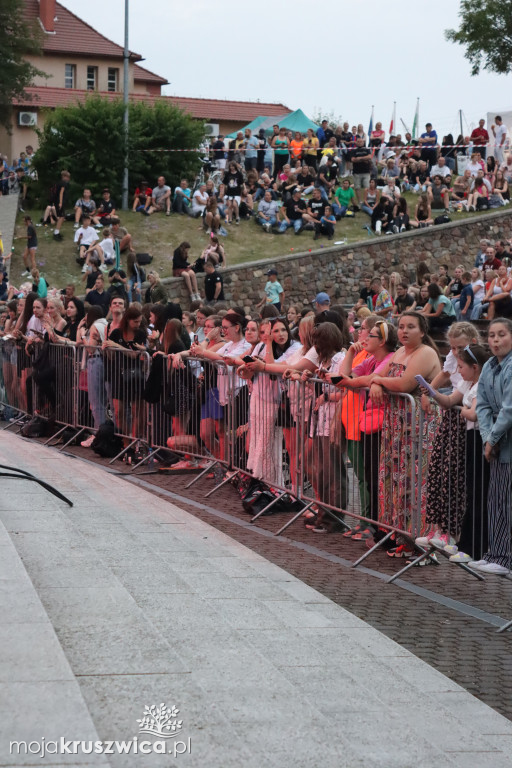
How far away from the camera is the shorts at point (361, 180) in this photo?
126ft

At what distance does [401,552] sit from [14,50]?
46004 millimetres

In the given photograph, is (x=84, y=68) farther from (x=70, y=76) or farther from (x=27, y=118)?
(x=27, y=118)

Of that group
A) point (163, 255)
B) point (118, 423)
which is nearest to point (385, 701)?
point (118, 423)

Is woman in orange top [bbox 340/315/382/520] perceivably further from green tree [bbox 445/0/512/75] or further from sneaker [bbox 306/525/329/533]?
green tree [bbox 445/0/512/75]

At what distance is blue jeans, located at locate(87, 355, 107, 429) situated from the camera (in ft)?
46.6

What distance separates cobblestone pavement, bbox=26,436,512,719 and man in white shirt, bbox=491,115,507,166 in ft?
106

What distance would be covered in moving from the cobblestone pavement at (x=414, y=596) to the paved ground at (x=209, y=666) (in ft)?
0.77

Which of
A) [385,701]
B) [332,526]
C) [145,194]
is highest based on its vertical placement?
[145,194]

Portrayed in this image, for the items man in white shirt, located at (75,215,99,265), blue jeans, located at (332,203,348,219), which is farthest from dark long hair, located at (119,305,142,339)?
blue jeans, located at (332,203,348,219)

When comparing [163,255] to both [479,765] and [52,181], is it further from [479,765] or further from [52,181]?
[479,765]

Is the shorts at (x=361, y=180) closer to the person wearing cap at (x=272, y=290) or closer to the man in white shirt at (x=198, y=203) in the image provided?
the man in white shirt at (x=198, y=203)

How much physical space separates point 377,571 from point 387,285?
2026 cm

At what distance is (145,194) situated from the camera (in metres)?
38.4

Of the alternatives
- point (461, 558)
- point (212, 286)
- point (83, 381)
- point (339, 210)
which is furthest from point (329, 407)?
point (339, 210)
